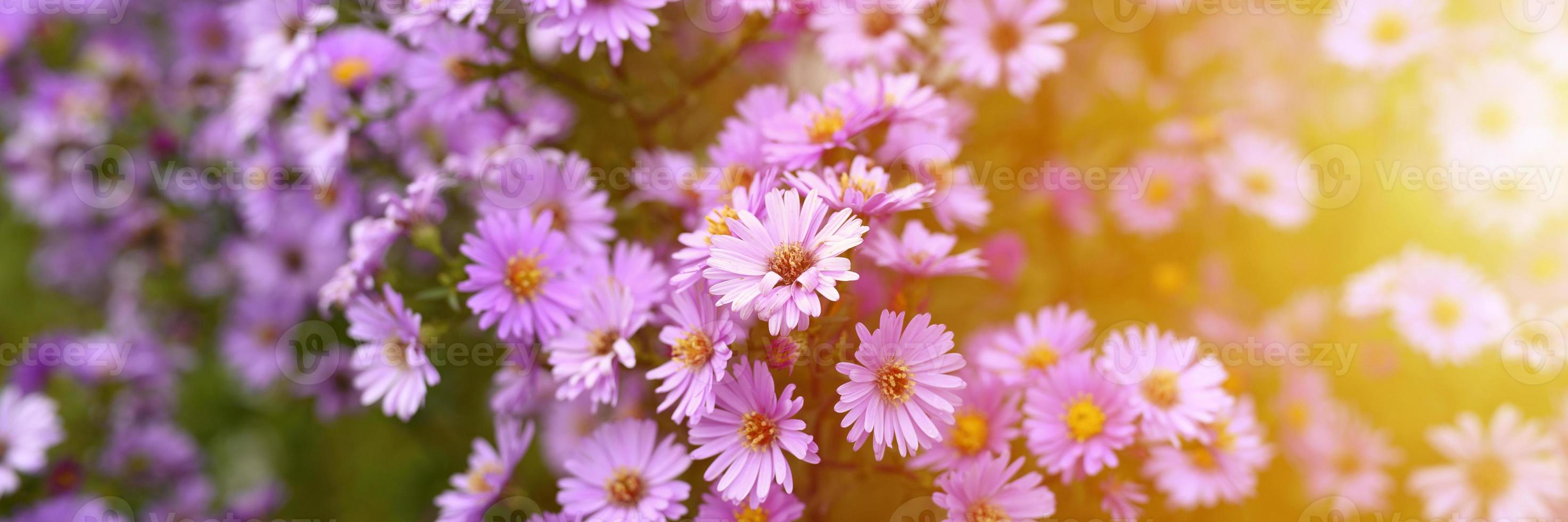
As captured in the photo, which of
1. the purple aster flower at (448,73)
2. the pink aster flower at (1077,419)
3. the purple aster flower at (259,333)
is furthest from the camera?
the purple aster flower at (259,333)

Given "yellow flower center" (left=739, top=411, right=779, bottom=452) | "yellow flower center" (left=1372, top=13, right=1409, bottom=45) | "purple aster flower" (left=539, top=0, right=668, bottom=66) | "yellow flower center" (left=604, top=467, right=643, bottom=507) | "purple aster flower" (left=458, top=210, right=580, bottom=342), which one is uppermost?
"yellow flower center" (left=1372, top=13, right=1409, bottom=45)

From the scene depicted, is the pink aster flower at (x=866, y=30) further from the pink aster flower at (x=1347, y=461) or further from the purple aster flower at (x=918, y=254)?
the pink aster flower at (x=1347, y=461)

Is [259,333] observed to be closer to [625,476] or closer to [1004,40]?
[625,476]

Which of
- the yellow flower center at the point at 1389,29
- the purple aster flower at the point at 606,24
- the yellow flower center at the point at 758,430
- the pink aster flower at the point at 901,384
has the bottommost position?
the yellow flower center at the point at 758,430

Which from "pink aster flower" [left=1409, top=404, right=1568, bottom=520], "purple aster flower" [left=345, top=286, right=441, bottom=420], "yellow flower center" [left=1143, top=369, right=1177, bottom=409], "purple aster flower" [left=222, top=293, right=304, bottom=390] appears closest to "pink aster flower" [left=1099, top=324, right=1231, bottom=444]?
"yellow flower center" [left=1143, top=369, right=1177, bottom=409]

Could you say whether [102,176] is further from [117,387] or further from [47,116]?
[117,387]

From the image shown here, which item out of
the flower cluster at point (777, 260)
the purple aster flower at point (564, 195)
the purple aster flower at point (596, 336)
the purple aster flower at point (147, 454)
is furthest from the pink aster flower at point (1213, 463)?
the purple aster flower at point (147, 454)

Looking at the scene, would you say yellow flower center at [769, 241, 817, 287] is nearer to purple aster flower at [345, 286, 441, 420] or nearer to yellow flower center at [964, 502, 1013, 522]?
yellow flower center at [964, 502, 1013, 522]
